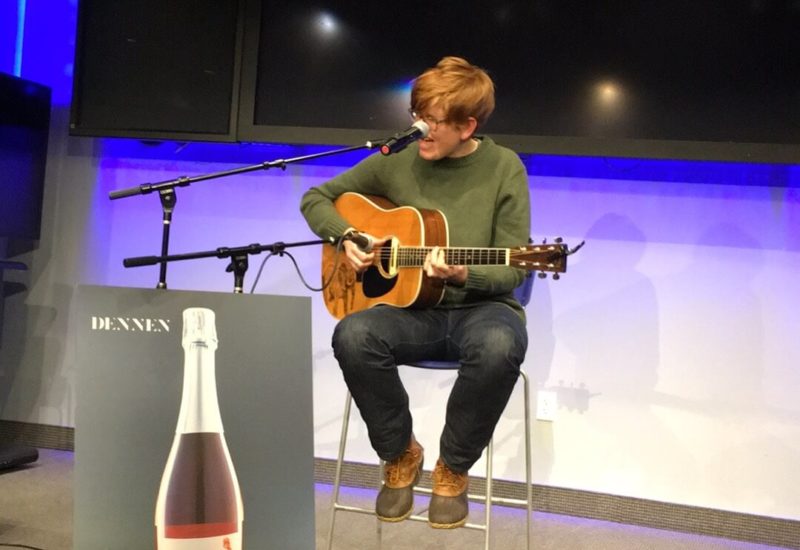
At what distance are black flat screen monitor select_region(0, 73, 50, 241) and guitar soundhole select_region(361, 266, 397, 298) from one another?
191cm

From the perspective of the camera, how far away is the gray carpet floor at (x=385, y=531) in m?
2.59

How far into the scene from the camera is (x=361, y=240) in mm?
2250

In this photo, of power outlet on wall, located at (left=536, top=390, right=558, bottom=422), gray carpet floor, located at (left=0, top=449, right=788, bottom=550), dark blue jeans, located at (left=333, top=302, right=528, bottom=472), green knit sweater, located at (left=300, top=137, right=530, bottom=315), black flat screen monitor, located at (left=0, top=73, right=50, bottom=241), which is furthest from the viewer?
black flat screen monitor, located at (left=0, top=73, right=50, bottom=241)

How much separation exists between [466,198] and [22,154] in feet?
7.29

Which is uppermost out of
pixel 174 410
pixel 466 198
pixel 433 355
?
pixel 466 198

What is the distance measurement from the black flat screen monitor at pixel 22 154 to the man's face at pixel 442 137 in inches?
80.2

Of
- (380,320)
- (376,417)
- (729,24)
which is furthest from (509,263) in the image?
(729,24)

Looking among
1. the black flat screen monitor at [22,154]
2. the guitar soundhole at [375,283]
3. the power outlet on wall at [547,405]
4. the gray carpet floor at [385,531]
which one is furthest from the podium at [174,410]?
the black flat screen monitor at [22,154]

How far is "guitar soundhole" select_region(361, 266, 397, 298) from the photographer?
2.22 m

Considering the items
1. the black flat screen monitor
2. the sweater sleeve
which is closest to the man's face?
the sweater sleeve

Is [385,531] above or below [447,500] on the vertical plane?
below

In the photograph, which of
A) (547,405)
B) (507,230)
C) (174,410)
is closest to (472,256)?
(507,230)

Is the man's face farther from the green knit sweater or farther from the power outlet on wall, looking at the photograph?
the power outlet on wall

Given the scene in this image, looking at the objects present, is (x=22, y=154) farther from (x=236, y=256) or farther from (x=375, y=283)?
(x=375, y=283)
